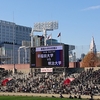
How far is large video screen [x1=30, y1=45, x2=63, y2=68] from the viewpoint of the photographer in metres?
67.4

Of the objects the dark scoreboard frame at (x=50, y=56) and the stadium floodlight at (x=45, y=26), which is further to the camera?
the stadium floodlight at (x=45, y=26)

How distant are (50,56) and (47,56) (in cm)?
92

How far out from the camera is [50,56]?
2697 inches

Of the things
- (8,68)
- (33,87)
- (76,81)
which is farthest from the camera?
(8,68)

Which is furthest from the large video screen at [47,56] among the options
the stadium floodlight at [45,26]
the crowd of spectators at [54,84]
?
the stadium floodlight at [45,26]

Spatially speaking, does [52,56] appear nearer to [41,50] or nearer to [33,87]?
[41,50]

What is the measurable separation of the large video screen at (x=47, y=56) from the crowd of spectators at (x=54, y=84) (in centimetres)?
292

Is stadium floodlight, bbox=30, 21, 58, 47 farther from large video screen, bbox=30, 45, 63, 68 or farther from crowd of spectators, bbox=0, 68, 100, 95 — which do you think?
crowd of spectators, bbox=0, 68, 100, 95

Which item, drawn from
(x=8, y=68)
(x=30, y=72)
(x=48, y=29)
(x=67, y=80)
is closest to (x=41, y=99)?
(x=67, y=80)

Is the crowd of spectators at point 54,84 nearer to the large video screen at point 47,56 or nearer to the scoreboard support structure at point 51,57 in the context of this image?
the scoreboard support structure at point 51,57

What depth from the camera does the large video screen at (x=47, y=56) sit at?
67375mm

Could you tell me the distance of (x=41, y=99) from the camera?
4728 cm

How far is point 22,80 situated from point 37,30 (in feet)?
128

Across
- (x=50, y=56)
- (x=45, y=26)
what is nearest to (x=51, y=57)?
(x=50, y=56)
